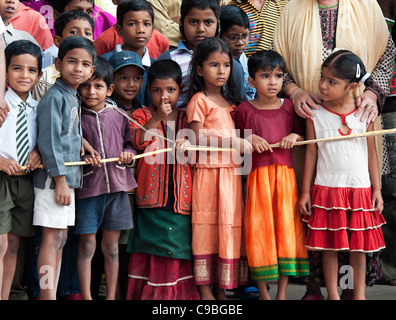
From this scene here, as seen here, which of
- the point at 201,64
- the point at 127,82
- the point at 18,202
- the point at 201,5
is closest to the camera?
the point at 18,202

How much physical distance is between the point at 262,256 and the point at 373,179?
90 centimetres

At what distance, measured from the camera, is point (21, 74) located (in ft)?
10.5

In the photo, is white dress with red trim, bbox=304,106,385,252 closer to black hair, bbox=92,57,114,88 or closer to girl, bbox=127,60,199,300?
girl, bbox=127,60,199,300

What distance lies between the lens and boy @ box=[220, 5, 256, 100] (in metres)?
4.25

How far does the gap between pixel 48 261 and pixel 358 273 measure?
1899mm

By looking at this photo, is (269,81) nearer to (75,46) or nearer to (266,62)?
(266,62)

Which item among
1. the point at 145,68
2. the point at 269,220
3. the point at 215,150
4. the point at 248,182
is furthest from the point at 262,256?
the point at 145,68

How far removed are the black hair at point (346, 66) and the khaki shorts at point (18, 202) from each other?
1981 mm

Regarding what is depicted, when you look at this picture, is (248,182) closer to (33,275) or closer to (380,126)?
(380,126)

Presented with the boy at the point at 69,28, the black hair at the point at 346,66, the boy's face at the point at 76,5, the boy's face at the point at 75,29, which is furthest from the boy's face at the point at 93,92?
the black hair at the point at 346,66

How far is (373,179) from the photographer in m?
3.58

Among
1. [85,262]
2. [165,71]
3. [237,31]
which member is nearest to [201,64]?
[165,71]

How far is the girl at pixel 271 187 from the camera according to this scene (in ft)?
11.2
